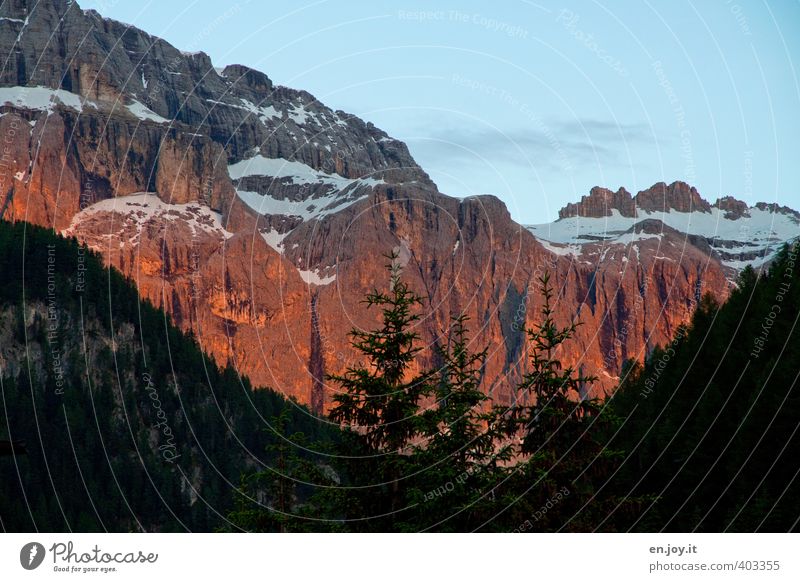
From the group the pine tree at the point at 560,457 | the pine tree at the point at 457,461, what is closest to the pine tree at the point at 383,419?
the pine tree at the point at 457,461

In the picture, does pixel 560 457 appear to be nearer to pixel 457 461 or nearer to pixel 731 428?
pixel 457 461

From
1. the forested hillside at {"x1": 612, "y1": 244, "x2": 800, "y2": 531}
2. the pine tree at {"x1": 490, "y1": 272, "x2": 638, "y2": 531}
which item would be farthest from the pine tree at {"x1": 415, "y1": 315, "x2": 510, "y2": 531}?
the forested hillside at {"x1": 612, "y1": 244, "x2": 800, "y2": 531}

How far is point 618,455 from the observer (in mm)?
34375

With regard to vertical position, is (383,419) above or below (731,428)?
above

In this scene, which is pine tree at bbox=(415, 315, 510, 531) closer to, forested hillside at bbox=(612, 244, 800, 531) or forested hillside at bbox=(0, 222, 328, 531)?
forested hillside at bbox=(612, 244, 800, 531)

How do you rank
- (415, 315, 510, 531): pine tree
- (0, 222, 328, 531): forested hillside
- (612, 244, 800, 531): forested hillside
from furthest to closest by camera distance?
(0, 222, 328, 531): forested hillside < (612, 244, 800, 531): forested hillside < (415, 315, 510, 531): pine tree

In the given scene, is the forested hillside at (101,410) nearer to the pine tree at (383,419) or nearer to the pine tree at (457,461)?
the pine tree at (457,461)

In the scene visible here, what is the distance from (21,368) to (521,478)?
162335 mm

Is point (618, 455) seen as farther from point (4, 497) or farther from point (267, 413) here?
point (267, 413)

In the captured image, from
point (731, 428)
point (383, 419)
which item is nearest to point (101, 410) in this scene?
point (731, 428)

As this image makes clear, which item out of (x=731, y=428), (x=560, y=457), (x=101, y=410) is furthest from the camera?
(x=101, y=410)

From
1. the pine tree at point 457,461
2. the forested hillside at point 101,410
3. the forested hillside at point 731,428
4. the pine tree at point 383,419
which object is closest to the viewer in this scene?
the pine tree at point 457,461

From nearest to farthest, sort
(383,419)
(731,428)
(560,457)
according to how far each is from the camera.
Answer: (560,457) < (383,419) < (731,428)
